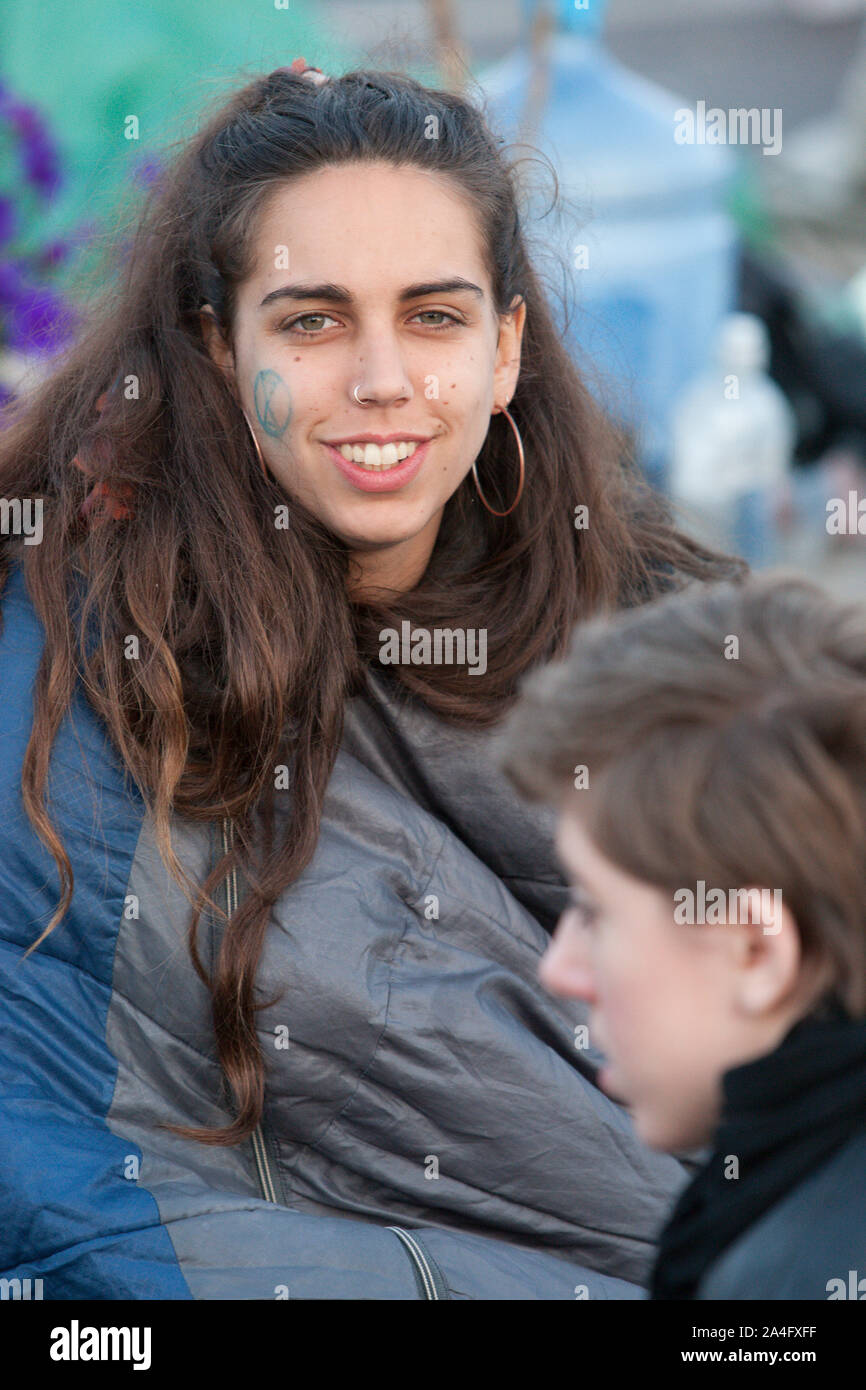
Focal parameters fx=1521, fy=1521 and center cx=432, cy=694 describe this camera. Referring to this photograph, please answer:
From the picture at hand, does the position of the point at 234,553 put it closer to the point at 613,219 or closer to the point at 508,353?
the point at 508,353

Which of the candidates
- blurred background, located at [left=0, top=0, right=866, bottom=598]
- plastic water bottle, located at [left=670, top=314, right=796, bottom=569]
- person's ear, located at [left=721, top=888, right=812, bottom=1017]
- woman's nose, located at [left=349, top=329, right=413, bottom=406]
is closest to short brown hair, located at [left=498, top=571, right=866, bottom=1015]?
person's ear, located at [left=721, top=888, right=812, bottom=1017]

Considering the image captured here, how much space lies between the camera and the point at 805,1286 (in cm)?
97

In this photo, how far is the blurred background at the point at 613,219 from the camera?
2541mm

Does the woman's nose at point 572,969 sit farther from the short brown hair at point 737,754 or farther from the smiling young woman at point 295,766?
the smiling young woman at point 295,766

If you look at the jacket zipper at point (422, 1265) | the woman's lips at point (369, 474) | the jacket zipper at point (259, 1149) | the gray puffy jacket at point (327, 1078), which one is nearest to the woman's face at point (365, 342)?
the woman's lips at point (369, 474)

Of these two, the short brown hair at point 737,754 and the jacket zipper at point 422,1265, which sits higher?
the short brown hair at point 737,754

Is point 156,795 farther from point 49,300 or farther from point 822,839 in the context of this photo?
point 49,300

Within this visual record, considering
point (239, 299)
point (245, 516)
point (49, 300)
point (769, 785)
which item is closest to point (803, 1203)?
point (769, 785)

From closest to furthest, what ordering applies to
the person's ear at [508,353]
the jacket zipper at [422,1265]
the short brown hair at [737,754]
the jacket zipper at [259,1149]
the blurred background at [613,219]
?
the short brown hair at [737,754] < the jacket zipper at [422,1265] < the jacket zipper at [259,1149] < the person's ear at [508,353] < the blurred background at [613,219]

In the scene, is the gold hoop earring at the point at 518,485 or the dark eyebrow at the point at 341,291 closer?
the dark eyebrow at the point at 341,291

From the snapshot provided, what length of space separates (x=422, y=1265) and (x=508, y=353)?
1222mm

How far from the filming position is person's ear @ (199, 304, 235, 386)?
202 cm

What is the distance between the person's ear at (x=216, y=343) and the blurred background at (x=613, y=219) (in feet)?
1.08

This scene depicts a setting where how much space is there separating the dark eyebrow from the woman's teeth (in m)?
0.18
